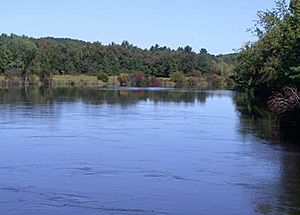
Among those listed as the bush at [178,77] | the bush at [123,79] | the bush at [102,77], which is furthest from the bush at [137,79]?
the bush at [178,77]

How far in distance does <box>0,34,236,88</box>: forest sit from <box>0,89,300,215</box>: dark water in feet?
232

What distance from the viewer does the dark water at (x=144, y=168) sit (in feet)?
43.5

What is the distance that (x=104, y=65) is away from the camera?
405 feet

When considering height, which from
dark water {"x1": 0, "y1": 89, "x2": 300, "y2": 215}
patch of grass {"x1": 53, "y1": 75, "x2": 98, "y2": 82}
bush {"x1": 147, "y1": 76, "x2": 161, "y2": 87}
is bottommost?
dark water {"x1": 0, "y1": 89, "x2": 300, "y2": 215}

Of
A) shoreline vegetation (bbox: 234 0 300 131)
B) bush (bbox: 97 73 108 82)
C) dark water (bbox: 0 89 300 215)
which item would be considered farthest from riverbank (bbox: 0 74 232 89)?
dark water (bbox: 0 89 300 215)

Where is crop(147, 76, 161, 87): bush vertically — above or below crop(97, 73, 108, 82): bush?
below

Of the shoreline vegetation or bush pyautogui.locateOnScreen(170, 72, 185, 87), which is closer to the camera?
the shoreline vegetation

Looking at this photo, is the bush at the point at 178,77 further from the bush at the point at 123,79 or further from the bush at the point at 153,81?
the bush at the point at 123,79

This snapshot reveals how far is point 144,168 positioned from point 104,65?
10657cm

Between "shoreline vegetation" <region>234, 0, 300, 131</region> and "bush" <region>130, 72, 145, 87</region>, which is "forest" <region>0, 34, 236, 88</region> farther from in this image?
"shoreline vegetation" <region>234, 0, 300, 131</region>

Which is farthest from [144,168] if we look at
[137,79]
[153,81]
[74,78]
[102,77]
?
[153,81]

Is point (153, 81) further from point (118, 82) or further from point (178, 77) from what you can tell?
point (118, 82)

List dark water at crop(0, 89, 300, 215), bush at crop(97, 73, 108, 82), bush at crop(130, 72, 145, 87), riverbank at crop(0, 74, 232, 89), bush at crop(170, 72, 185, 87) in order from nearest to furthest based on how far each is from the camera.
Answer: dark water at crop(0, 89, 300, 215)
riverbank at crop(0, 74, 232, 89)
bush at crop(97, 73, 108, 82)
bush at crop(130, 72, 145, 87)
bush at crop(170, 72, 185, 87)

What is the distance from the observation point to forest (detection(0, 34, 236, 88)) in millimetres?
101375
